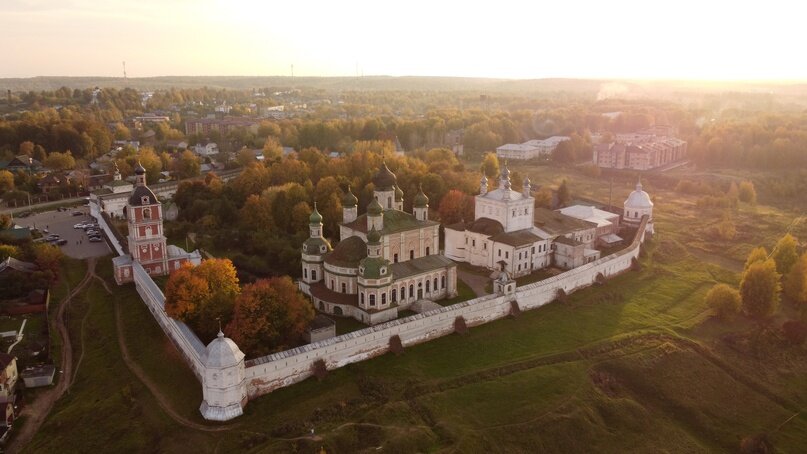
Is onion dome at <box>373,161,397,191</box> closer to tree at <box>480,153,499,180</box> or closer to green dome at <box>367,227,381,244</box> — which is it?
green dome at <box>367,227,381,244</box>

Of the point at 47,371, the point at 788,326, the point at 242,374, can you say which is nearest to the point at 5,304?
the point at 47,371

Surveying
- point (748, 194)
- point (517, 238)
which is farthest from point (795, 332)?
point (748, 194)

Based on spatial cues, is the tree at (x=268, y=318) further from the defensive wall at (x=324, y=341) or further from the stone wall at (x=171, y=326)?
the stone wall at (x=171, y=326)

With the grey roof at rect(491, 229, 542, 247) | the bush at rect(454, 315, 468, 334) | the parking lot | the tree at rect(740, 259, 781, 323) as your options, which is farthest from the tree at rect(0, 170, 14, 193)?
the tree at rect(740, 259, 781, 323)

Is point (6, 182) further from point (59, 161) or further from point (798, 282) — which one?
point (798, 282)

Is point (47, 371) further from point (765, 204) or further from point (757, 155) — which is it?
point (757, 155)

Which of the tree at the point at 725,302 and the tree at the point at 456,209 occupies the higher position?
the tree at the point at 456,209

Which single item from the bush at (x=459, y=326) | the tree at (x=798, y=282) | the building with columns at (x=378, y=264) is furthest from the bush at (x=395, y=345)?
the tree at (x=798, y=282)
